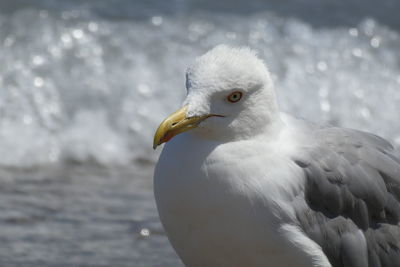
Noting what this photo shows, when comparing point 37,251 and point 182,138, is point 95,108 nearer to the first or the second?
point 37,251

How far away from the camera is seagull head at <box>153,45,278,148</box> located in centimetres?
412

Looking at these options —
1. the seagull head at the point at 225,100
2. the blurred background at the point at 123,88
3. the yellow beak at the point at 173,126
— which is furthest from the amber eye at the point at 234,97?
the blurred background at the point at 123,88

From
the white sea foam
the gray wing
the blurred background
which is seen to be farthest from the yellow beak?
the white sea foam

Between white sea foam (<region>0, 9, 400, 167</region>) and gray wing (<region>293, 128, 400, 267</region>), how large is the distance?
383 cm

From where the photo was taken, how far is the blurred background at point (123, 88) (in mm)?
6430

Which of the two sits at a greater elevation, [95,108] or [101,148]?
[95,108]

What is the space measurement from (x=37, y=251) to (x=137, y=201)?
1.26 meters

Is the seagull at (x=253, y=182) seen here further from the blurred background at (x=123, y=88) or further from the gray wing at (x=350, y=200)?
the blurred background at (x=123, y=88)

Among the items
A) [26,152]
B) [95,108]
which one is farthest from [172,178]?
[95,108]

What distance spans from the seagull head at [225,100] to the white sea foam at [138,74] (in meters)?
3.82

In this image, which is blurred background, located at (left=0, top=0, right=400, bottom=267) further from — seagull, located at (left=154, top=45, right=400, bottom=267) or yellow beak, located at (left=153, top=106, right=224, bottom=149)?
yellow beak, located at (left=153, top=106, right=224, bottom=149)

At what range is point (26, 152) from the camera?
8.02 metres

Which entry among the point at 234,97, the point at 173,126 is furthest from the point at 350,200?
the point at 173,126

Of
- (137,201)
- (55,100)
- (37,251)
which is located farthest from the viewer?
(55,100)
